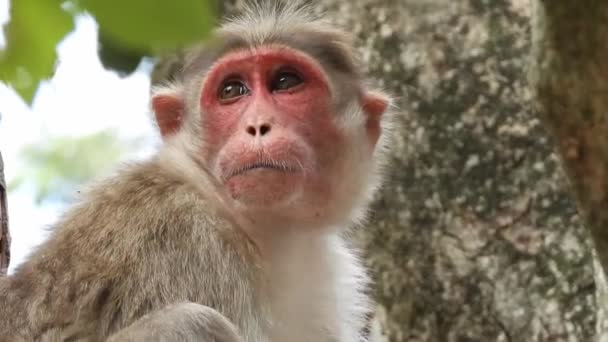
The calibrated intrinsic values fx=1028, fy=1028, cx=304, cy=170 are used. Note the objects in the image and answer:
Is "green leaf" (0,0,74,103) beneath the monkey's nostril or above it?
above

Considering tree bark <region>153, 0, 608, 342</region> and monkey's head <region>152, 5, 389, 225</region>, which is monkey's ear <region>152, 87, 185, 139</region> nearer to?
monkey's head <region>152, 5, 389, 225</region>

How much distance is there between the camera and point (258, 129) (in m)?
4.12

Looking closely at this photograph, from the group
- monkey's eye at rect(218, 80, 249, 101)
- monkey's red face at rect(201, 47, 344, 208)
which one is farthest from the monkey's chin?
monkey's eye at rect(218, 80, 249, 101)

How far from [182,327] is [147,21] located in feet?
8.28

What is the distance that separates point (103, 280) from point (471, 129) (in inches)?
89.8

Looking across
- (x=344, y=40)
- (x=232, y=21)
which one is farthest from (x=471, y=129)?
(x=232, y=21)

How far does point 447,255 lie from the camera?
5.11m

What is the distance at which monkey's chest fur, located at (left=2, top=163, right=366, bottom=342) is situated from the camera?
3.80m

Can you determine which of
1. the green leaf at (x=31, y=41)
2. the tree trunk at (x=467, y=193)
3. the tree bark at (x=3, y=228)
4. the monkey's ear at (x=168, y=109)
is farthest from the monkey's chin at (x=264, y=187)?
the green leaf at (x=31, y=41)

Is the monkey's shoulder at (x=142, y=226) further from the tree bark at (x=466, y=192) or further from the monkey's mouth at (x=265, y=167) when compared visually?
the tree bark at (x=466, y=192)

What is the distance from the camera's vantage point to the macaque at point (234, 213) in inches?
150

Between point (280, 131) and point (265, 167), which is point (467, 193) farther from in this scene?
point (265, 167)

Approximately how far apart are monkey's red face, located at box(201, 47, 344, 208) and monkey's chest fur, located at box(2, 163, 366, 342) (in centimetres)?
23

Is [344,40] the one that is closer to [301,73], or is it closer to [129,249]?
[301,73]
